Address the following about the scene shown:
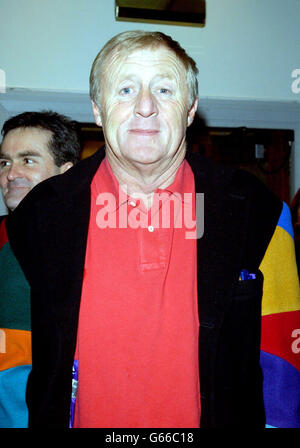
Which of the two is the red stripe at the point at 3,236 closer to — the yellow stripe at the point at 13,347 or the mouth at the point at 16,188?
the yellow stripe at the point at 13,347

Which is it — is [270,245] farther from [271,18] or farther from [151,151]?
[271,18]

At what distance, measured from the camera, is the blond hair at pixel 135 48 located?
0.93 metres

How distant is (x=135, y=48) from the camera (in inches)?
36.4

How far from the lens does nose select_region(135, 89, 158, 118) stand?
0.89 meters

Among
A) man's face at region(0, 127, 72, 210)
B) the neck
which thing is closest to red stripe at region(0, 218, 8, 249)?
the neck

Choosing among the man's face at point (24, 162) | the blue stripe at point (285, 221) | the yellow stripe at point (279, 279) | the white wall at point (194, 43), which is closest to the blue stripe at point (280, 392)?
the yellow stripe at point (279, 279)

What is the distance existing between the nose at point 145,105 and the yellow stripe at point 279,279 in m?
0.41

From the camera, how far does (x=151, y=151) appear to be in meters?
0.89

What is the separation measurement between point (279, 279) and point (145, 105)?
0.51 metres

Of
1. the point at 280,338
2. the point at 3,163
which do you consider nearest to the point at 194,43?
the point at 3,163

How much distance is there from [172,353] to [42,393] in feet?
0.97

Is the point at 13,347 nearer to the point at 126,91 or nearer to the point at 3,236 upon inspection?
the point at 3,236

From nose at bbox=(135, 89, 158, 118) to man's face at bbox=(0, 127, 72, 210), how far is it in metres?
0.74

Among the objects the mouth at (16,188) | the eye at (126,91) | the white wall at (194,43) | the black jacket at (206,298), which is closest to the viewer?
the black jacket at (206,298)
